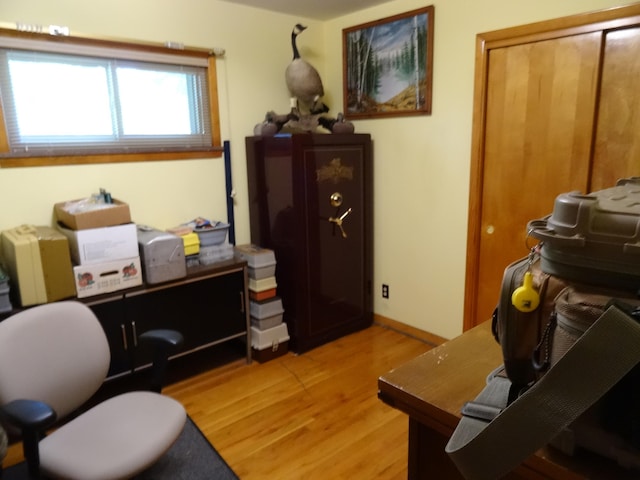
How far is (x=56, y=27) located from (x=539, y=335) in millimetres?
2702

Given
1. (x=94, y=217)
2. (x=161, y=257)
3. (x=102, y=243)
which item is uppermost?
(x=94, y=217)

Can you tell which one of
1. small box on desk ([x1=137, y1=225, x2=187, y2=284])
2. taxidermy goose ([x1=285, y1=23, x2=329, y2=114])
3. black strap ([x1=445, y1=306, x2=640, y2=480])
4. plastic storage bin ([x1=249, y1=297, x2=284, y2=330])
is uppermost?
taxidermy goose ([x1=285, y1=23, x2=329, y2=114])

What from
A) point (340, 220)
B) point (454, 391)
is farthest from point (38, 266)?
point (454, 391)

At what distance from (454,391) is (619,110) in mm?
1885

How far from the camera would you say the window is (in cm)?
232

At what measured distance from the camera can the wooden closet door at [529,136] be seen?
7.30 ft

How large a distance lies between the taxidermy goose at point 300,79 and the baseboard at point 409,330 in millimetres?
1712

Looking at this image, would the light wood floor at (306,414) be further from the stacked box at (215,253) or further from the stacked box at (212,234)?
the stacked box at (212,234)

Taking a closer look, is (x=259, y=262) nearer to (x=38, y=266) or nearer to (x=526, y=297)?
(x=38, y=266)

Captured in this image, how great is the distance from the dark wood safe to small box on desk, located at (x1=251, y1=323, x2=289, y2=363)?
9 centimetres

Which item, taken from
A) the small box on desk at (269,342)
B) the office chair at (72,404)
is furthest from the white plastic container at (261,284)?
the office chair at (72,404)

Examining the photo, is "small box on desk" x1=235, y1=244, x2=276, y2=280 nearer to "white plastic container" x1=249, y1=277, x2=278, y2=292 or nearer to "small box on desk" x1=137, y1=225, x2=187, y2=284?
"white plastic container" x1=249, y1=277, x2=278, y2=292

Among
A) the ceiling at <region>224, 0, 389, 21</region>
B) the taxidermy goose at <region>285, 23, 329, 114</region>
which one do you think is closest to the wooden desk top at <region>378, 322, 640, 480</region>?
the taxidermy goose at <region>285, 23, 329, 114</region>

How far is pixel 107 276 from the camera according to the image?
7.49 feet
